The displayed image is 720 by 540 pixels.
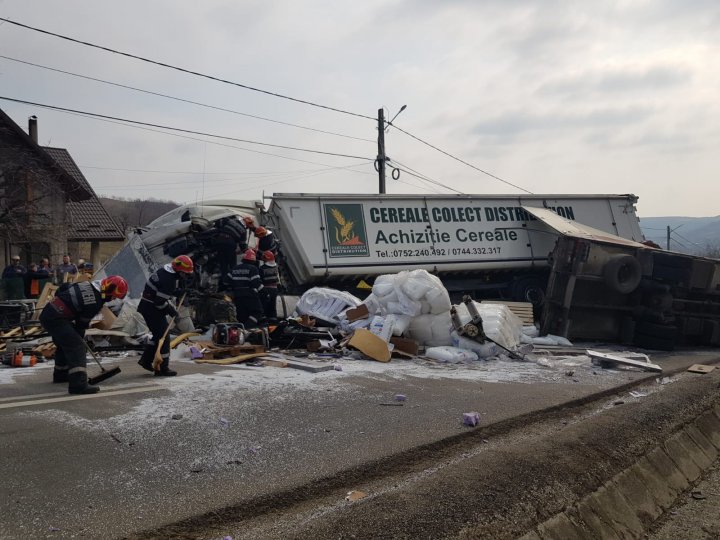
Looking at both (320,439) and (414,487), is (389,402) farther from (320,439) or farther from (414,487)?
(414,487)

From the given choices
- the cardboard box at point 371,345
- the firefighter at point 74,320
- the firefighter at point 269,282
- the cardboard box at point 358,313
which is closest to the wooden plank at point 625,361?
the cardboard box at point 371,345

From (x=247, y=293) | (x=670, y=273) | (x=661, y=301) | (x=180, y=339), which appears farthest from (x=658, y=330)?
(x=180, y=339)

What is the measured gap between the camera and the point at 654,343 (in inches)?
455

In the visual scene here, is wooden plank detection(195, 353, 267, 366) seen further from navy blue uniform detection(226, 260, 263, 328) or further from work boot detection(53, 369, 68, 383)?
work boot detection(53, 369, 68, 383)

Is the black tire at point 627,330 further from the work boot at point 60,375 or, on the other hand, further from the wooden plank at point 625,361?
the work boot at point 60,375

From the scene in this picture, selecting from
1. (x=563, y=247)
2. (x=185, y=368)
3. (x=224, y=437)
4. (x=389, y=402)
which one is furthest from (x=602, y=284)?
(x=224, y=437)

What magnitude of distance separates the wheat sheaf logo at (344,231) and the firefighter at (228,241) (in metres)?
1.97

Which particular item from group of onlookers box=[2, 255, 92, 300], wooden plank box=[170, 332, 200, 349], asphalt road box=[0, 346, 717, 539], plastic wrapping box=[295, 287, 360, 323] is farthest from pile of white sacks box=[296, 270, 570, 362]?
group of onlookers box=[2, 255, 92, 300]

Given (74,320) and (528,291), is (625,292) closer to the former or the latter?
(528,291)

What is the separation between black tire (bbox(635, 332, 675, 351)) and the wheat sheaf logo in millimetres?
5604

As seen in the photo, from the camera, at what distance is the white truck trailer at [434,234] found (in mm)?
13117

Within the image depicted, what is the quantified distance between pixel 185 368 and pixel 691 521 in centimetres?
574

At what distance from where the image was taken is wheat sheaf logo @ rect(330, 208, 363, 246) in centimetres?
1338

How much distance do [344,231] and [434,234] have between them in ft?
7.30
